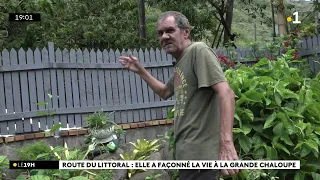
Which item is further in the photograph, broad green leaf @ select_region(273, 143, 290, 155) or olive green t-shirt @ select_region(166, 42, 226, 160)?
broad green leaf @ select_region(273, 143, 290, 155)

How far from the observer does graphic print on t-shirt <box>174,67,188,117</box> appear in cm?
266

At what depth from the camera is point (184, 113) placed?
104 inches

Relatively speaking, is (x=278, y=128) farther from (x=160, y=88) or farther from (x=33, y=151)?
(x=33, y=151)

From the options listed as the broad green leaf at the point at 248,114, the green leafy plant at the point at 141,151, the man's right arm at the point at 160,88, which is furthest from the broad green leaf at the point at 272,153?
the green leafy plant at the point at 141,151

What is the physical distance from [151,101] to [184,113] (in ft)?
14.7

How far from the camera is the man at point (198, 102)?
2406 mm

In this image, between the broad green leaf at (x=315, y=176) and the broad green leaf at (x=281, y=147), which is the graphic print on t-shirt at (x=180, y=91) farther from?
the broad green leaf at (x=315, y=176)

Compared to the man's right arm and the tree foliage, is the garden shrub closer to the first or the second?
the man's right arm

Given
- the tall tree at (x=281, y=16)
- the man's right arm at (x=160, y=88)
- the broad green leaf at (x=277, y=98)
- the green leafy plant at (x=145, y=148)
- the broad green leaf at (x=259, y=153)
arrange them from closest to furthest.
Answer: the man's right arm at (x=160, y=88) → the broad green leaf at (x=259, y=153) → the broad green leaf at (x=277, y=98) → the green leafy plant at (x=145, y=148) → the tall tree at (x=281, y=16)

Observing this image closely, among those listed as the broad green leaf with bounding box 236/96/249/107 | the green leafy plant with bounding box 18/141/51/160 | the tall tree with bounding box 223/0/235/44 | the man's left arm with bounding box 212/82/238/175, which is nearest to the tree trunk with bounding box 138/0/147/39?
the tall tree with bounding box 223/0/235/44

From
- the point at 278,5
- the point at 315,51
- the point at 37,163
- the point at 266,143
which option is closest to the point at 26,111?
the point at 37,163
